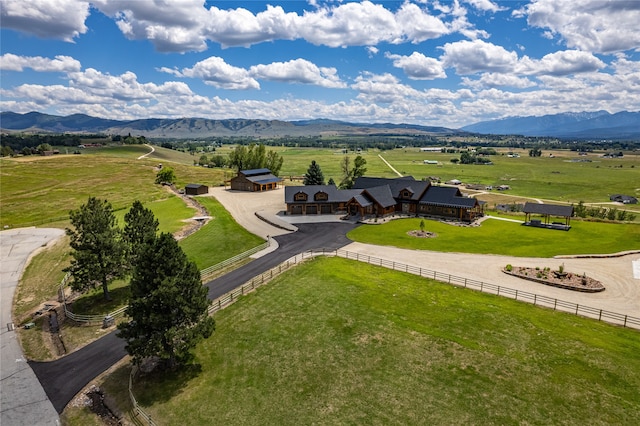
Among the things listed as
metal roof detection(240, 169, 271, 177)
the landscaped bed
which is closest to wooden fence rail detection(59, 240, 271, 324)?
the landscaped bed

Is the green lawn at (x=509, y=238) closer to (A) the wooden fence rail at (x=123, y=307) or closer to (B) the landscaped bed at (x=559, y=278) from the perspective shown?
(B) the landscaped bed at (x=559, y=278)

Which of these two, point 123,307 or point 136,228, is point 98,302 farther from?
point 136,228

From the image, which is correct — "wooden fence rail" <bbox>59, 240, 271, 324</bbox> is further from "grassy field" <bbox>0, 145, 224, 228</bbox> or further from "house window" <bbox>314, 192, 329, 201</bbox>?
"grassy field" <bbox>0, 145, 224, 228</bbox>

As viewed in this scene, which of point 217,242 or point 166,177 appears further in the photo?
point 166,177

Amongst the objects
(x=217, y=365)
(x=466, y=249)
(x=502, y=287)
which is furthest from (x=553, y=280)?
(x=217, y=365)

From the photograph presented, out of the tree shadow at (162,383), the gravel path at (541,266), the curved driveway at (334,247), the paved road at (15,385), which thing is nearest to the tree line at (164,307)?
the tree shadow at (162,383)

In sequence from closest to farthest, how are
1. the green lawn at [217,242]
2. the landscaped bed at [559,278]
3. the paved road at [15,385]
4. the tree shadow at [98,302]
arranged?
the paved road at [15,385] < the tree shadow at [98,302] < the landscaped bed at [559,278] < the green lawn at [217,242]

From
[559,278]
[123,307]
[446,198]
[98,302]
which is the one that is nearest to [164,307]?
[123,307]
